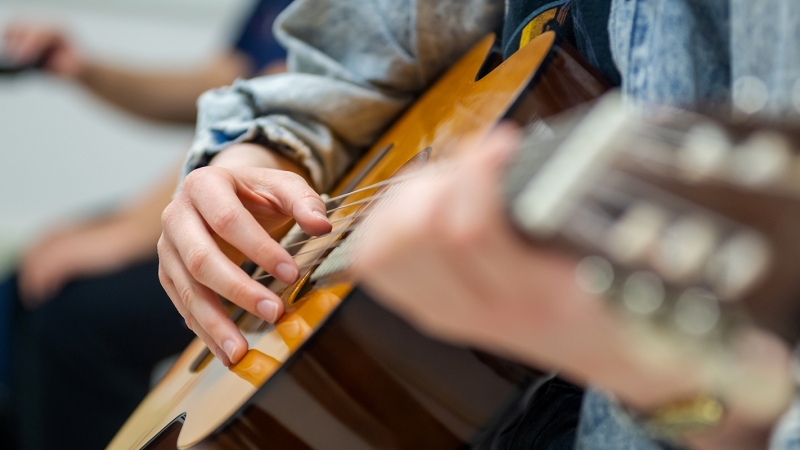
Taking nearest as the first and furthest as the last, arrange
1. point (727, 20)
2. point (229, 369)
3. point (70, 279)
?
point (727, 20), point (229, 369), point (70, 279)

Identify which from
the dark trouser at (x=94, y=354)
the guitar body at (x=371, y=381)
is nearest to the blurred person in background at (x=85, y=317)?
the dark trouser at (x=94, y=354)

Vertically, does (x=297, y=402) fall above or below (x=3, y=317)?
above

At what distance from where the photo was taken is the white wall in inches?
74.4

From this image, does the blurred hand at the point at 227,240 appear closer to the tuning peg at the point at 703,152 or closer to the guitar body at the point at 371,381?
the guitar body at the point at 371,381

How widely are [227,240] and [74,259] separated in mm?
947

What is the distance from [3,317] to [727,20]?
4.85 ft

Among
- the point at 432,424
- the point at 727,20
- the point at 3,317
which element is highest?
the point at 727,20

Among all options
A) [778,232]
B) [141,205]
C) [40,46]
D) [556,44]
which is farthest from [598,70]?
[40,46]

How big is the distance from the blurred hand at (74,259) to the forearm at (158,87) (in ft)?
1.02

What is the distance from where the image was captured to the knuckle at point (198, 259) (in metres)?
0.47

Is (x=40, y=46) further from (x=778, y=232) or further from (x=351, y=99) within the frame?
(x=778, y=232)

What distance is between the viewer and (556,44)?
42cm

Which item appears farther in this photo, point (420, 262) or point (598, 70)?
point (598, 70)

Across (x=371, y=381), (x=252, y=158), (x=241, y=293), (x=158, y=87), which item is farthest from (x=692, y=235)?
(x=158, y=87)
